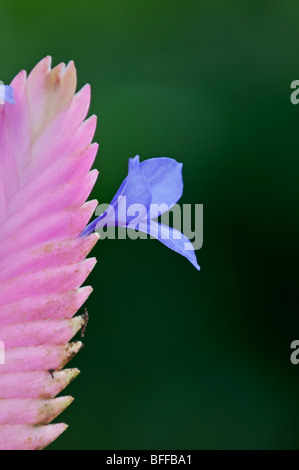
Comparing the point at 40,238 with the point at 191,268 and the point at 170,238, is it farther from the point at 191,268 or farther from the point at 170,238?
the point at 191,268

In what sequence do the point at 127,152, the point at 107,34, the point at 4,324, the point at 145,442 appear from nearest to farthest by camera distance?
the point at 4,324
the point at 145,442
the point at 127,152
the point at 107,34

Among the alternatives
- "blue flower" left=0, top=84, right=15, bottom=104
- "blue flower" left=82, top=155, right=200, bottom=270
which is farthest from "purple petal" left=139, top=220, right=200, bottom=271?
"blue flower" left=0, top=84, right=15, bottom=104

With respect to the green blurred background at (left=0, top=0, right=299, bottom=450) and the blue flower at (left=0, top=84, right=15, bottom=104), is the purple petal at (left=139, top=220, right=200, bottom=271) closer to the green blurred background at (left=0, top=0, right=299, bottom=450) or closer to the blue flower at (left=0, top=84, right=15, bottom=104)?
the blue flower at (left=0, top=84, right=15, bottom=104)

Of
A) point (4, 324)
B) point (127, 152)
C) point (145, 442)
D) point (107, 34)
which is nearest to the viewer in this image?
point (4, 324)

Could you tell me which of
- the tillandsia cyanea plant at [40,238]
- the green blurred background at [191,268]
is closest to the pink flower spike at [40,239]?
the tillandsia cyanea plant at [40,238]

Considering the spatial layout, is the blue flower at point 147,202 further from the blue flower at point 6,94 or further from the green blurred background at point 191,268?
the green blurred background at point 191,268

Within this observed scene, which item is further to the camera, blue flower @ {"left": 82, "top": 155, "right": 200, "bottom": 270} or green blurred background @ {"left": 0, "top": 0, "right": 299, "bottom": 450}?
green blurred background @ {"left": 0, "top": 0, "right": 299, "bottom": 450}

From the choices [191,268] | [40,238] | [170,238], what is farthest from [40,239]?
[191,268]

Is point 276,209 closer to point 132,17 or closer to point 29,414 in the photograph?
point 132,17

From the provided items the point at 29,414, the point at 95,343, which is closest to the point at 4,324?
the point at 29,414
